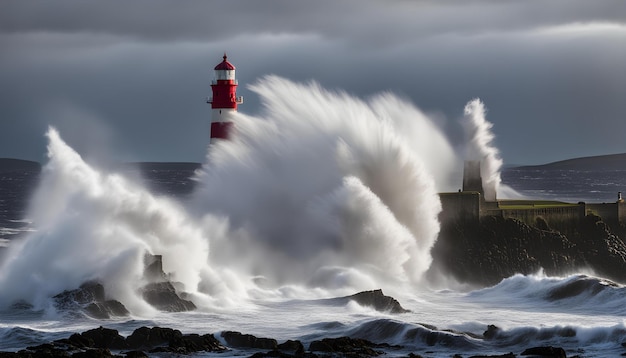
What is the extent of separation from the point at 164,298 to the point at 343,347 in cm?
572

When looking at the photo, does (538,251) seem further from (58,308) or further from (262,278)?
(58,308)

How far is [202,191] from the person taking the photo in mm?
37469

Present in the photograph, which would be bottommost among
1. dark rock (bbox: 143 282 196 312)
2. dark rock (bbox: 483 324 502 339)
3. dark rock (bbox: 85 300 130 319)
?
dark rock (bbox: 483 324 502 339)

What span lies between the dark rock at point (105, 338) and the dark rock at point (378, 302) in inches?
279

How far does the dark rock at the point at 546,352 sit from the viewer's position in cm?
2200

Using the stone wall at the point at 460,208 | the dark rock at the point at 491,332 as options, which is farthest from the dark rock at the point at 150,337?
the stone wall at the point at 460,208

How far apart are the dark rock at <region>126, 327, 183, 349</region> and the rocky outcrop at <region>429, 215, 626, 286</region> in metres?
13.2

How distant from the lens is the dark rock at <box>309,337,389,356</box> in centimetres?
2225

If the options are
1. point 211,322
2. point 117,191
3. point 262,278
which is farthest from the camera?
point 262,278

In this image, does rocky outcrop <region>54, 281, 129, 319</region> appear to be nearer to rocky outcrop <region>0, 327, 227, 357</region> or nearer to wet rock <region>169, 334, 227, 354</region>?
rocky outcrop <region>0, 327, 227, 357</region>

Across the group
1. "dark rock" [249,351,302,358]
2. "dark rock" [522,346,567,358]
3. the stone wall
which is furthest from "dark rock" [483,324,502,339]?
the stone wall

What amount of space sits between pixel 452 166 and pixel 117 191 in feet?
57.6

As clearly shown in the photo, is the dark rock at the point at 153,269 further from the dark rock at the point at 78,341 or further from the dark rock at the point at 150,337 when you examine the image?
the dark rock at the point at 78,341

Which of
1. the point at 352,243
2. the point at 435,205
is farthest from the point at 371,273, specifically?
the point at 435,205
